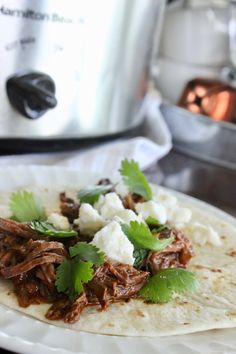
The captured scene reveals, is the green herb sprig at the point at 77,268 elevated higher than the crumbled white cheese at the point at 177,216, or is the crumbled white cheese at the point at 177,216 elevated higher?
the green herb sprig at the point at 77,268

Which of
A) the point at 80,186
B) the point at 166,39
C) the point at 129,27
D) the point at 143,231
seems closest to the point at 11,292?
the point at 143,231

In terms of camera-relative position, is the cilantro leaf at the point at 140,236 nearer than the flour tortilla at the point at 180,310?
No

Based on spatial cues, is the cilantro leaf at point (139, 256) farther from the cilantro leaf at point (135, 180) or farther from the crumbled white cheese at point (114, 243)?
the cilantro leaf at point (135, 180)

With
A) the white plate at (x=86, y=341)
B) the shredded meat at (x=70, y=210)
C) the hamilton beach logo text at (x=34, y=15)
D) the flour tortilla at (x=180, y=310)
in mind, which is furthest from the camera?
the hamilton beach logo text at (x=34, y=15)

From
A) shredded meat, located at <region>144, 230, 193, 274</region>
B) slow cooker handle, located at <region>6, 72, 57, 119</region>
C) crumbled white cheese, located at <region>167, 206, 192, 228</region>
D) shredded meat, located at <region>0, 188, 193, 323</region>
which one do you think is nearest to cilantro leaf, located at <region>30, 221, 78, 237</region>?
shredded meat, located at <region>0, 188, 193, 323</region>

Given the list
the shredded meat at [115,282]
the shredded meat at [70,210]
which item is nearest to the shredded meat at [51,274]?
the shredded meat at [115,282]

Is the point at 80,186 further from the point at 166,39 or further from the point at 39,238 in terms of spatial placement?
the point at 166,39

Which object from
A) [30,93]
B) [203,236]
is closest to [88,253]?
[203,236]

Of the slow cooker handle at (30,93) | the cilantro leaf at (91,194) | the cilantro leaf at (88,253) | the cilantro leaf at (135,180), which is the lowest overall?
the cilantro leaf at (91,194)
